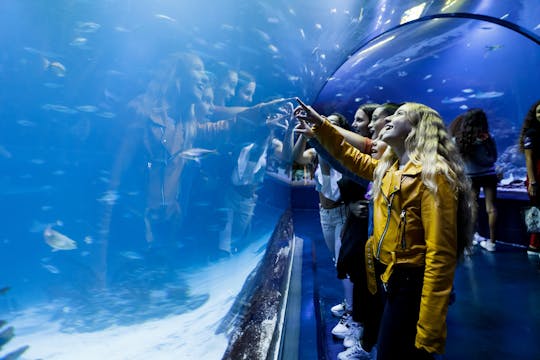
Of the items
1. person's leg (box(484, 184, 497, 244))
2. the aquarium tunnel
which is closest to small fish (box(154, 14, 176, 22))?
the aquarium tunnel

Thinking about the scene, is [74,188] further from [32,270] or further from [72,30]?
[72,30]

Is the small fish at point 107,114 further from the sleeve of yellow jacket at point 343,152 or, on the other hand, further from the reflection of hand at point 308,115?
the sleeve of yellow jacket at point 343,152

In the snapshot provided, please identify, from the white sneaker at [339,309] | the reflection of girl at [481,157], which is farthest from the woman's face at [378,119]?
the reflection of girl at [481,157]

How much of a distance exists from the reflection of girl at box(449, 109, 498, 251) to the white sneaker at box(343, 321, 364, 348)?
138 inches

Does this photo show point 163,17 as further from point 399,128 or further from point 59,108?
point 399,128

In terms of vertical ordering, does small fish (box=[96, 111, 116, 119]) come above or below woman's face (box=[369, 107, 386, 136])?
above

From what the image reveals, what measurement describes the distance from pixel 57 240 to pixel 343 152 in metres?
1.92

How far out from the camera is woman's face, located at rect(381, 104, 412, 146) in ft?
5.29

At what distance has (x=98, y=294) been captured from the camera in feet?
7.36

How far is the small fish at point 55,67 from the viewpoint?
1.85 m

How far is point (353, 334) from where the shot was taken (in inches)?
95.8

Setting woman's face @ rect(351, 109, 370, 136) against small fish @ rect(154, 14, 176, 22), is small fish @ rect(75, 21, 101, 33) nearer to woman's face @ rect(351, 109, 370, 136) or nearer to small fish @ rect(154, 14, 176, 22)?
small fish @ rect(154, 14, 176, 22)

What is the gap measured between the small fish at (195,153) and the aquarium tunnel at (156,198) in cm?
1

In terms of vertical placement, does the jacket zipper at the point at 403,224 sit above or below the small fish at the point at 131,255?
above
